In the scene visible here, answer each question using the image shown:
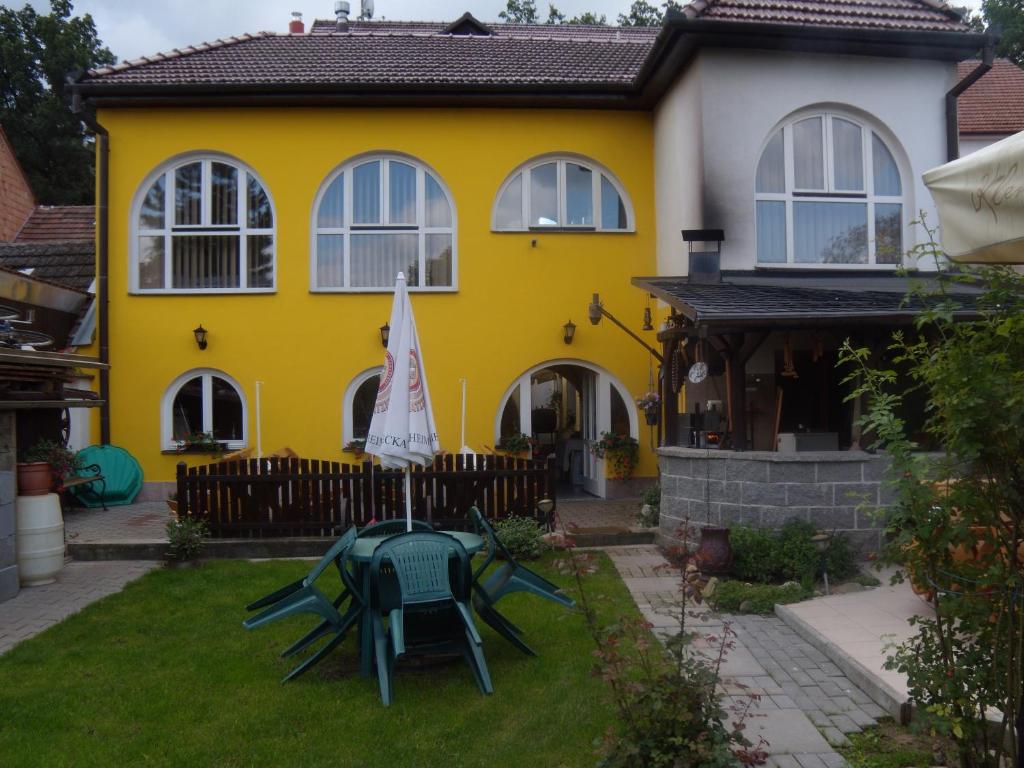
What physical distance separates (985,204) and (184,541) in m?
7.66

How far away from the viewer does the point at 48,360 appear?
7688mm

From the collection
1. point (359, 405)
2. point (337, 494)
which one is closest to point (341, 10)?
point (359, 405)

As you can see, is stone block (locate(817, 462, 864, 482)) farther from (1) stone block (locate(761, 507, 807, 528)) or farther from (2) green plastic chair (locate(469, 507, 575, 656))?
(2) green plastic chair (locate(469, 507, 575, 656))

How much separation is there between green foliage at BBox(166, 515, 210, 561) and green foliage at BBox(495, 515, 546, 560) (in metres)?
3.17

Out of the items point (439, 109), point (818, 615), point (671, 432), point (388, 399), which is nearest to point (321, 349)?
point (439, 109)

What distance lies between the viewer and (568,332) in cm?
1238

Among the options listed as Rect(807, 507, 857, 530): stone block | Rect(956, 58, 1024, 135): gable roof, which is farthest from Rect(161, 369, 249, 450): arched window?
Rect(956, 58, 1024, 135): gable roof

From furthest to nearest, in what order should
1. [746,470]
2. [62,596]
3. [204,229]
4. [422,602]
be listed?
[204,229] < [746,470] < [62,596] < [422,602]

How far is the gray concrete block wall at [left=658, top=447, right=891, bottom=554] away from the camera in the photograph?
772cm

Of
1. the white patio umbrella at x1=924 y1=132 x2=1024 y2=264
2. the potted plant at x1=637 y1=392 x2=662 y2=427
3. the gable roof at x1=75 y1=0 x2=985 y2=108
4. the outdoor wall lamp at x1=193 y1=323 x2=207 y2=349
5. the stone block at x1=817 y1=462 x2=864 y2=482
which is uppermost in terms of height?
the gable roof at x1=75 y1=0 x2=985 y2=108

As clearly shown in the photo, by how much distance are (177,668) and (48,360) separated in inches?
155

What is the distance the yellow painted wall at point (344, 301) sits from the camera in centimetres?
1235

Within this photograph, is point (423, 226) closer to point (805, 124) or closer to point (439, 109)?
point (439, 109)

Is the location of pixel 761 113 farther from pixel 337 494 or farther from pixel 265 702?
pixel 265 702
